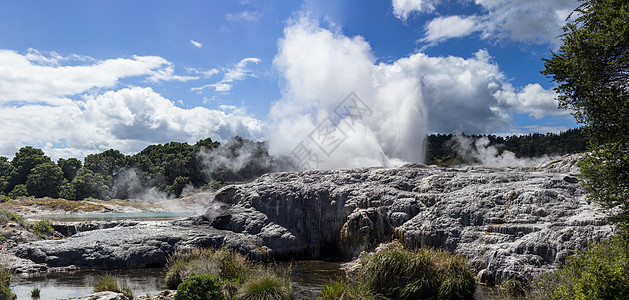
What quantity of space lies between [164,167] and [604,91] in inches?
3310

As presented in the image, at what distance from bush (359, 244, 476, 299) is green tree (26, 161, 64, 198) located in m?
83.6

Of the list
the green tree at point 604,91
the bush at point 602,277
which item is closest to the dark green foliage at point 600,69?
the green tree at point 604,91

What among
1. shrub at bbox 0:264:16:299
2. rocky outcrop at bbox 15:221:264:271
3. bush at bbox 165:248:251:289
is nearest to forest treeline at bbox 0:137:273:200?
rocky outcrop at bbox 15:221:264:271

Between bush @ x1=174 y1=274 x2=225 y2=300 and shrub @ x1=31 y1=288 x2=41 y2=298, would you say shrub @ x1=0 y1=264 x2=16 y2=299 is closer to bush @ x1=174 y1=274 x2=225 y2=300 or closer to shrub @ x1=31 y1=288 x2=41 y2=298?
shrub @ x1=31 y1=288 x2=41 y2=298

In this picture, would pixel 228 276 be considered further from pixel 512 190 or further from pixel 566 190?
pixel 566 190

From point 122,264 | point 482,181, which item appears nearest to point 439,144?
point 482,181

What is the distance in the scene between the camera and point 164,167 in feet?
276

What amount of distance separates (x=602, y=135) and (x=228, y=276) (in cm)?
1077

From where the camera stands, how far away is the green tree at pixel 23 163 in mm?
82125

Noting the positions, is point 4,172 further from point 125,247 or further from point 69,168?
point 125,247

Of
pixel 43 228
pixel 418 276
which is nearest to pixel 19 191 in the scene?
pixel 43 228

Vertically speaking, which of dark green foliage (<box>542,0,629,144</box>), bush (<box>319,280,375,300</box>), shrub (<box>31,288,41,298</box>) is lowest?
shrub (<box>31,288,41,298</box>)

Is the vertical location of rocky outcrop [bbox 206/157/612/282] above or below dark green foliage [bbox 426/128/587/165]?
below

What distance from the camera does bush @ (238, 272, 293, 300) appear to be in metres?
10.3
